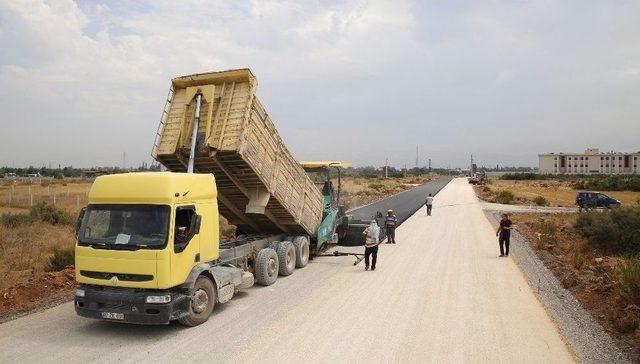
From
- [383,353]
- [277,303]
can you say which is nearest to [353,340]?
[383,353]

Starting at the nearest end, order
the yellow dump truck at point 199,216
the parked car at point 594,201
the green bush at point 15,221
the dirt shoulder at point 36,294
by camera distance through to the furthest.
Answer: the yellow dump truck at point 199,216 → the dirt shoulder at point 36,294 → the green bush at point 15,221 → the parked car at point 594,201

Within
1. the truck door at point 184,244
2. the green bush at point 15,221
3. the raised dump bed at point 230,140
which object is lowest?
the green bush at point 15,221

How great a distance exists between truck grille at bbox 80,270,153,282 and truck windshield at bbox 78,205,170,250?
0.46 meters

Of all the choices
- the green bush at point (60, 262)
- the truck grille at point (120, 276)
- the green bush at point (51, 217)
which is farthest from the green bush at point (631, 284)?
the green bush at point (51, 217)

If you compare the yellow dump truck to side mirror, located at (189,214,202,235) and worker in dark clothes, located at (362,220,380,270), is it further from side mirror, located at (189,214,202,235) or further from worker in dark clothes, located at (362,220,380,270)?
worker in dark clothes, located at (362,220,380,270)

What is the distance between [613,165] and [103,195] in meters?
203

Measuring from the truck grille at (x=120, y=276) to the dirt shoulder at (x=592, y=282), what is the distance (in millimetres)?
7443

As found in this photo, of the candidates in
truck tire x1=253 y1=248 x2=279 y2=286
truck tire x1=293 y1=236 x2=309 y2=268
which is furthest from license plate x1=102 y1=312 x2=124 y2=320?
truck tire x1=293 y1=236 x2=309 y2=268

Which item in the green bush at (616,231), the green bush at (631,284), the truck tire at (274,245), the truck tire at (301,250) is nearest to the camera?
the green bush at (631,284)

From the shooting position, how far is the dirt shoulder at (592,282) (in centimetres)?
823

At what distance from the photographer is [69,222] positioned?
926 inches

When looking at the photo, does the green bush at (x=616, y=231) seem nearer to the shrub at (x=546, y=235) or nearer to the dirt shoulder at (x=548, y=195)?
the shrub at (x=546, y=235)

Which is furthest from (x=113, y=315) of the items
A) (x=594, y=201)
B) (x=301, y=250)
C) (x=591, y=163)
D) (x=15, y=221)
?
(x=591, y=163)

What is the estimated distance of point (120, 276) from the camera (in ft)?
26.2
